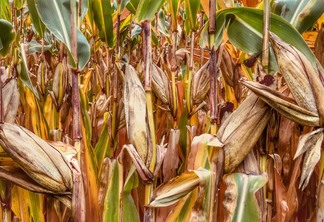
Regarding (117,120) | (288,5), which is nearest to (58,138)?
(117,120)

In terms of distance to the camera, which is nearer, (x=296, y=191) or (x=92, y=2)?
(x=296, y=191)

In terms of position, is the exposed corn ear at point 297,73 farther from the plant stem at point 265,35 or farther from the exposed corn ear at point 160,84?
the exposed corn ear at point 160,84

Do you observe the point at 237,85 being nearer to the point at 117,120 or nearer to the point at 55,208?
the point at 117,120

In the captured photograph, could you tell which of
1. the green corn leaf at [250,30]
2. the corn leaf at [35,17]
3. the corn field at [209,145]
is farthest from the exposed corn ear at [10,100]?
the green corn leaf at [250,30]

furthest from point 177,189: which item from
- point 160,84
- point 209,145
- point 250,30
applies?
point 160,84

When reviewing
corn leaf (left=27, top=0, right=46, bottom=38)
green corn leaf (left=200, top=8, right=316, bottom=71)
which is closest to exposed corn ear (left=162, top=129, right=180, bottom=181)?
green corn leaf (left=200, top=8, right=316, bottom=71)

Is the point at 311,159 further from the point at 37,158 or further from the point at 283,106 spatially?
the point at 37,158
